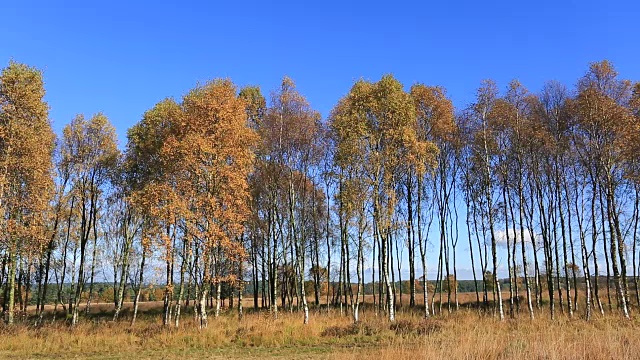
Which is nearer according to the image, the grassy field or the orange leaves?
the grassy field

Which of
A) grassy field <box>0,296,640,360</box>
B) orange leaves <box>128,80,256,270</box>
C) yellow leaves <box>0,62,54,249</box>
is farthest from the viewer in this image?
orange leaves <box>128,80,256,270</box>

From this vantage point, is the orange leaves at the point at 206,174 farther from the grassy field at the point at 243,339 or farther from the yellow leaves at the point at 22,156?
the yellow leaves at the point at 22,156

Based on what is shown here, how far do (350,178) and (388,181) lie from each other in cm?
202

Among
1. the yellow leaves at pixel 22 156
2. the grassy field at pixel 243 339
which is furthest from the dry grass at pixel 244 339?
the yellow leaves at pixel 22 156

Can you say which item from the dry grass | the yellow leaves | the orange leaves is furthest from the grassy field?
the yellow leaves

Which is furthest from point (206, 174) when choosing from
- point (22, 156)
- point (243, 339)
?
point (22, 156)

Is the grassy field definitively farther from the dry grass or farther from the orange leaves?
the orange leaves

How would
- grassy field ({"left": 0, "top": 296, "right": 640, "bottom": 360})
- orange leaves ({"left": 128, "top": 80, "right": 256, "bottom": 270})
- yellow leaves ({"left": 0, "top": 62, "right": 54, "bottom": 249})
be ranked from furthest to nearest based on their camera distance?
orange leaves ({"left": 128, "top": 80, "right": 256, "bottom": 270})
yellow leaves ({"left": 0, "top": 62, "right": 54, "bottom": 249})
grassy field ({"left": 0, "top": 296, "right": 640, "bottom": 360})

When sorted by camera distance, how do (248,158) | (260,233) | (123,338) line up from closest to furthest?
(123,338), (248,158), (260,233)

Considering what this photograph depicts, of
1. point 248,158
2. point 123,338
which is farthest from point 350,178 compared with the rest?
point 123,338

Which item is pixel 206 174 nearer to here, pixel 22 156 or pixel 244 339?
pixel 244 339

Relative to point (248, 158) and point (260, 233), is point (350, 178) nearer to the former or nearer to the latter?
point (248, 158)

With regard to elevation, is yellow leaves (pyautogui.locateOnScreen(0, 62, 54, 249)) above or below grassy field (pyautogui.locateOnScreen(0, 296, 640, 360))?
above

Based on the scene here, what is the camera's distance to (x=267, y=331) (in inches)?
727
